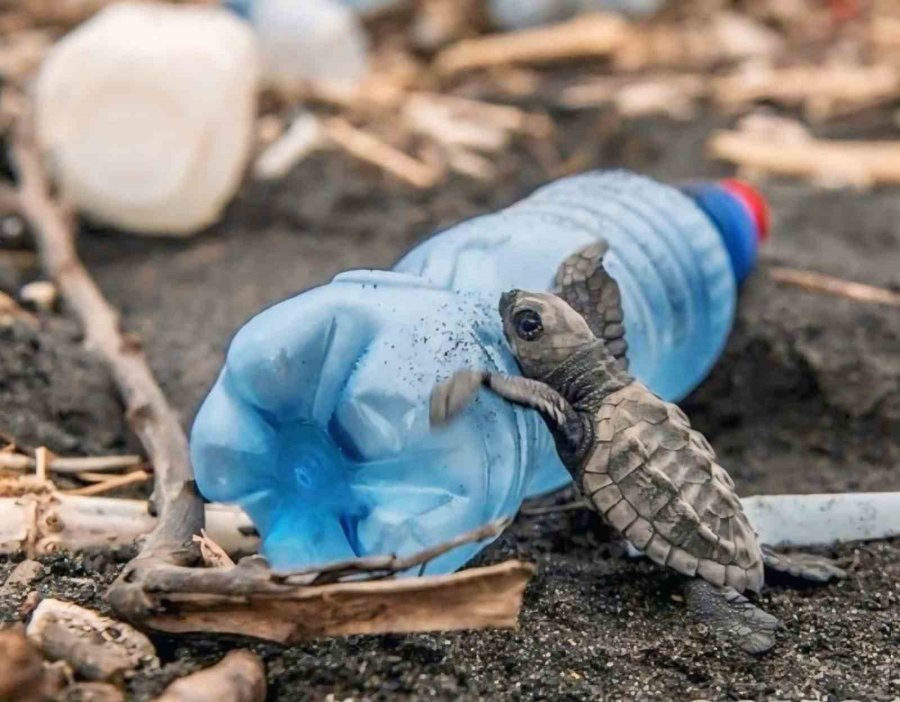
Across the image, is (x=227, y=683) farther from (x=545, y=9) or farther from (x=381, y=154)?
(x=545, y=9)

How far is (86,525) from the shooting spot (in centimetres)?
138

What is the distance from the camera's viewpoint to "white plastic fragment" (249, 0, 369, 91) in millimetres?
3539

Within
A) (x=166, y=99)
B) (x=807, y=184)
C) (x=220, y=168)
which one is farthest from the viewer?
(x=807, y=184)

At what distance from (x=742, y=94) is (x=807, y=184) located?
2.38 ft

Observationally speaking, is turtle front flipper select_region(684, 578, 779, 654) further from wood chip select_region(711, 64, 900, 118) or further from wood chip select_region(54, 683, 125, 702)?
wood chip select_region(711, 64, 900, 118)

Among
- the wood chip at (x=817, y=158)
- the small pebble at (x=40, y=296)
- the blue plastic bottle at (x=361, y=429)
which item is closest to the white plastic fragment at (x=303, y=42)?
the wood chip at (x=817, y=158)

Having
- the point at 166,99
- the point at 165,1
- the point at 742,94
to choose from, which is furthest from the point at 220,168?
the point at 742,94

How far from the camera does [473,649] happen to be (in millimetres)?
1195

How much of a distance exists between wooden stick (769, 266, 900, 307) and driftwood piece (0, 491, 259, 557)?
4.10 feet

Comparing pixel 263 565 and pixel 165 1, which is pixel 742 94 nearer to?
pixel 165 1

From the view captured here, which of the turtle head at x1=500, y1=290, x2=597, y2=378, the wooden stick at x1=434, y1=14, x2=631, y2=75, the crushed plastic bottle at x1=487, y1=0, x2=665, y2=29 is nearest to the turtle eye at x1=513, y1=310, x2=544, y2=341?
the turtle head at x1=500, y1=290, x2=597, y2=378

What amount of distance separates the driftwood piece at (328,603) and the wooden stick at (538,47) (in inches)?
127

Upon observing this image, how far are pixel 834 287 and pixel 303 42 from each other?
6.21 ft

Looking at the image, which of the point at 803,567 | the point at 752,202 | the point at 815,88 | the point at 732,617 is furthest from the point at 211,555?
the point at 815,88
